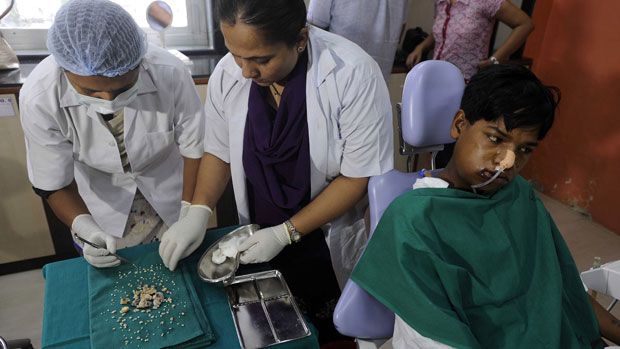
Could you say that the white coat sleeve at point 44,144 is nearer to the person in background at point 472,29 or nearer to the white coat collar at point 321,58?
the white coat collar at point 321,58

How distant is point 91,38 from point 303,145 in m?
0.57

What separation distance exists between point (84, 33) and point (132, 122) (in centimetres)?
32

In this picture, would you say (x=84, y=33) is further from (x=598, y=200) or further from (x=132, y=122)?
(x=598, y=200)

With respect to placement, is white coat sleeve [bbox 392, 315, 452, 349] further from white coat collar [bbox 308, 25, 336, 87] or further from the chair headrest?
white coat collar [bbox 308, 25, 336, 87]

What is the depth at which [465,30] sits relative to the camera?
84.6 inches

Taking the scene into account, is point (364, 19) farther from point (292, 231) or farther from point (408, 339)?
point (408, 339)

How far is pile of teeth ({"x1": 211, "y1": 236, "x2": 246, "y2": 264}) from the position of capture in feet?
3.48

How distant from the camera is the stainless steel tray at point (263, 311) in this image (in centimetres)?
86

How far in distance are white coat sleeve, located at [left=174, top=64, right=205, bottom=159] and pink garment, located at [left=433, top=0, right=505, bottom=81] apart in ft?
4.66

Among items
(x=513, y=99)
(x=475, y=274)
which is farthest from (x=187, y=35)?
(x=475, y=274)

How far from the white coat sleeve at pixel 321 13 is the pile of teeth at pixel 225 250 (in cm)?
122

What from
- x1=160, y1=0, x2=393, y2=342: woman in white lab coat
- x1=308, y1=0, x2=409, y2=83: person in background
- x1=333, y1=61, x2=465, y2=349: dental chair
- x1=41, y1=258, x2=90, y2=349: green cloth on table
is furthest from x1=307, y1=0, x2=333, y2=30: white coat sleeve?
x1=41, y1=258, x2=90, y2=349: green cloth on table

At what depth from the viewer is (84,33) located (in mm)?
1015

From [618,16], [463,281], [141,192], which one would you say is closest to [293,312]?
[463,281]
